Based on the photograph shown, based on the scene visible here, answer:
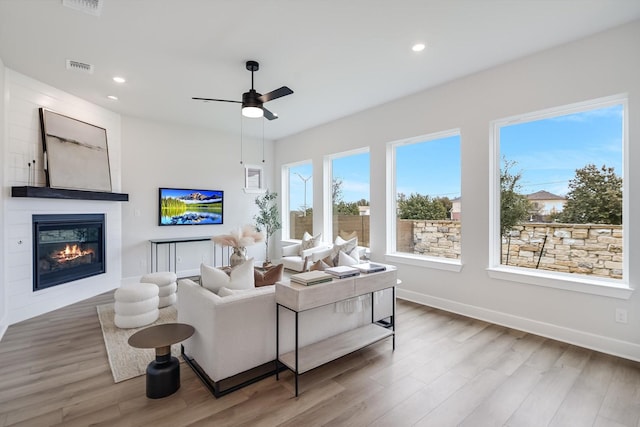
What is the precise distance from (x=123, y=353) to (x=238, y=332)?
140cm

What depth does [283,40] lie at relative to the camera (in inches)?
120

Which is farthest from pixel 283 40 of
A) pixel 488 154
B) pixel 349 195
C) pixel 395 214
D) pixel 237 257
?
pixel 349 195

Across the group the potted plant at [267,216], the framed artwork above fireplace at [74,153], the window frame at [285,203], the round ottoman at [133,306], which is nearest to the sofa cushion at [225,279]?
the round ottoman at [133,306]

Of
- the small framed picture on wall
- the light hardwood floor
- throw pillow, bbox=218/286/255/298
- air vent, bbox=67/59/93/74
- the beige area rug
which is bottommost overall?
the light hardwood floor

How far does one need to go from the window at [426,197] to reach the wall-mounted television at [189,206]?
3.73m

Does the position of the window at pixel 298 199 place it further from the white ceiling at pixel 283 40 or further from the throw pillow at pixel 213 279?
the throw pillow at pixel 213 279

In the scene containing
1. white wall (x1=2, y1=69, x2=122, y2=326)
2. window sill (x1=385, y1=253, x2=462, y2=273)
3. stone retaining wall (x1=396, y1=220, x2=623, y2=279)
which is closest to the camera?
stone retaining wall (x1=396, y1=220, x2=623, y2=279)

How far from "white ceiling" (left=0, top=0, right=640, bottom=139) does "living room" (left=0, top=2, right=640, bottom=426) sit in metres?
0.23

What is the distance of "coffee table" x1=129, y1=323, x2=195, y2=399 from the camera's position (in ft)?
7.13

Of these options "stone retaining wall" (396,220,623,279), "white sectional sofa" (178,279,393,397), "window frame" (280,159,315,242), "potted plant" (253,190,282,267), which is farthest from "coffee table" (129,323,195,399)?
"window frame" (280,159,315,242)

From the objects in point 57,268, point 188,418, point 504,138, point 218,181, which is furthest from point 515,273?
point 57,268

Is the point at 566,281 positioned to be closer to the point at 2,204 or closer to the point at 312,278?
the point at 312,278

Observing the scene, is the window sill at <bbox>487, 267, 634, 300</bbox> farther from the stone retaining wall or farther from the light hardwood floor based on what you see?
the light hardwood floor

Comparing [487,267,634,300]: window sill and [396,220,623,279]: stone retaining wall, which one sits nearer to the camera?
[487,267,634,300]: window sill
